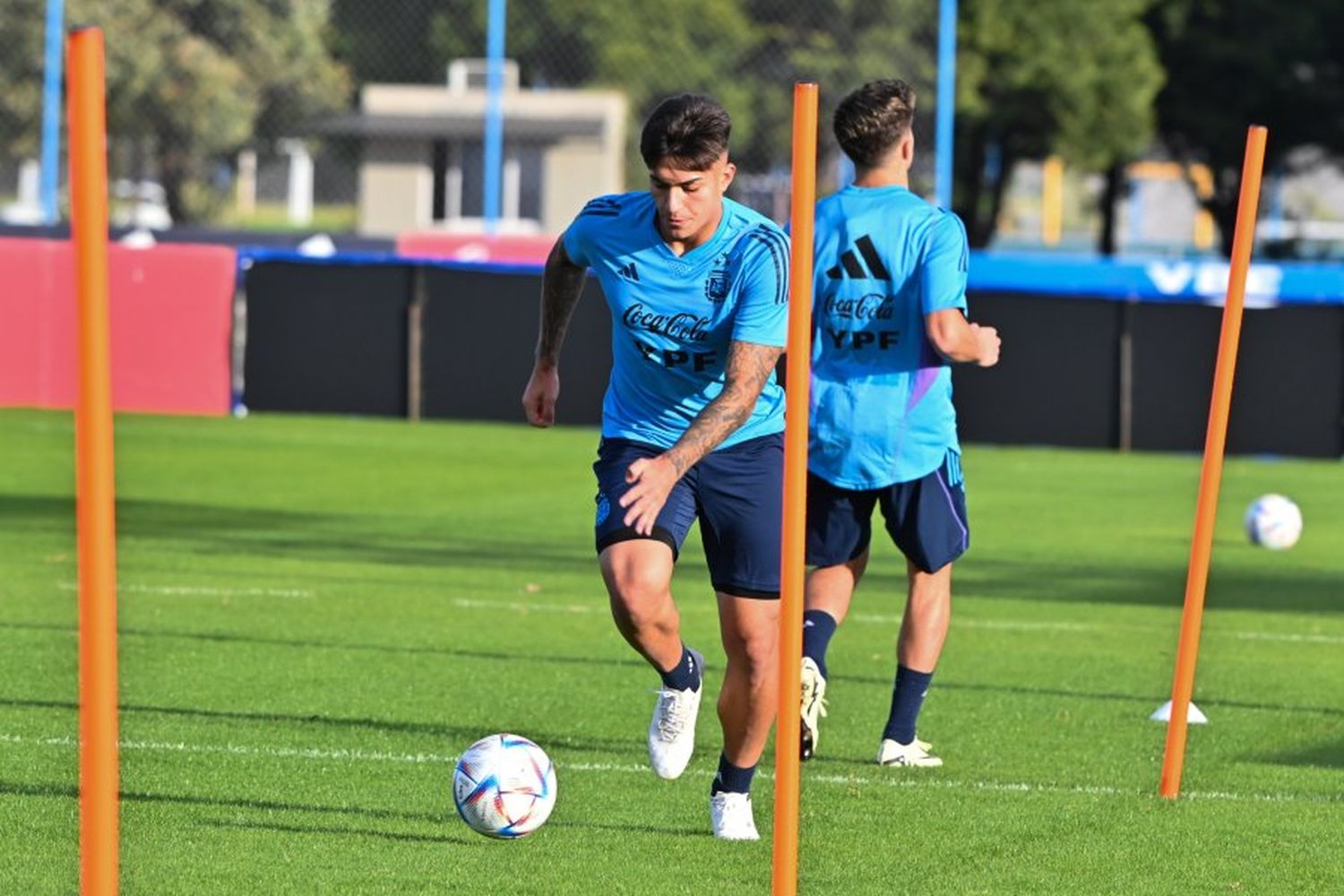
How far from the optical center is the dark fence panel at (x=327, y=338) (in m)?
22.5

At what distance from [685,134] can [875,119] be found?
1.54 m

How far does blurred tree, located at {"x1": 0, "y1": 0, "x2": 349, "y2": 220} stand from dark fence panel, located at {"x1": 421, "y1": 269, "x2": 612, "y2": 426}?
23.8 metres

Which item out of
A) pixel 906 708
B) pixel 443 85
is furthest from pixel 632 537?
pixel 443 85

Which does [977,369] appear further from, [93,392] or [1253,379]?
[93,392]

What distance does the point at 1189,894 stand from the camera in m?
6.35

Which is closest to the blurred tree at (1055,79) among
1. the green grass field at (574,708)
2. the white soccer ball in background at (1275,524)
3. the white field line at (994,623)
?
the green grass field at (574,708)

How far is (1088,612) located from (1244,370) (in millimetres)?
9707

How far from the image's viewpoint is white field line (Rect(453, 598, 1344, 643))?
11695mm

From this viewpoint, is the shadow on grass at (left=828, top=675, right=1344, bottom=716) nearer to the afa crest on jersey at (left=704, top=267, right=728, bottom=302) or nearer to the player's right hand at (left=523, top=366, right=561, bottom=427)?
the player's right hand at (left=523, top=366, right=561, bottom=427)

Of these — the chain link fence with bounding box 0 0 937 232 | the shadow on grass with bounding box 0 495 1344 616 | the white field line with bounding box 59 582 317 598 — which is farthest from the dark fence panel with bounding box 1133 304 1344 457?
the chain link fence with bounding box 0 0 937 232

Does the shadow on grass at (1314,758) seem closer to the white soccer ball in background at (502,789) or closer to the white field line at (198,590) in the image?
the white soccer ball in background at (502,789)

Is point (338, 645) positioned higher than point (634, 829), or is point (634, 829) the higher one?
point (634, 829)

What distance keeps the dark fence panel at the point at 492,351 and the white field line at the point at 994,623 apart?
9867mm

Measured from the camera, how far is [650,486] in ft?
20.5
